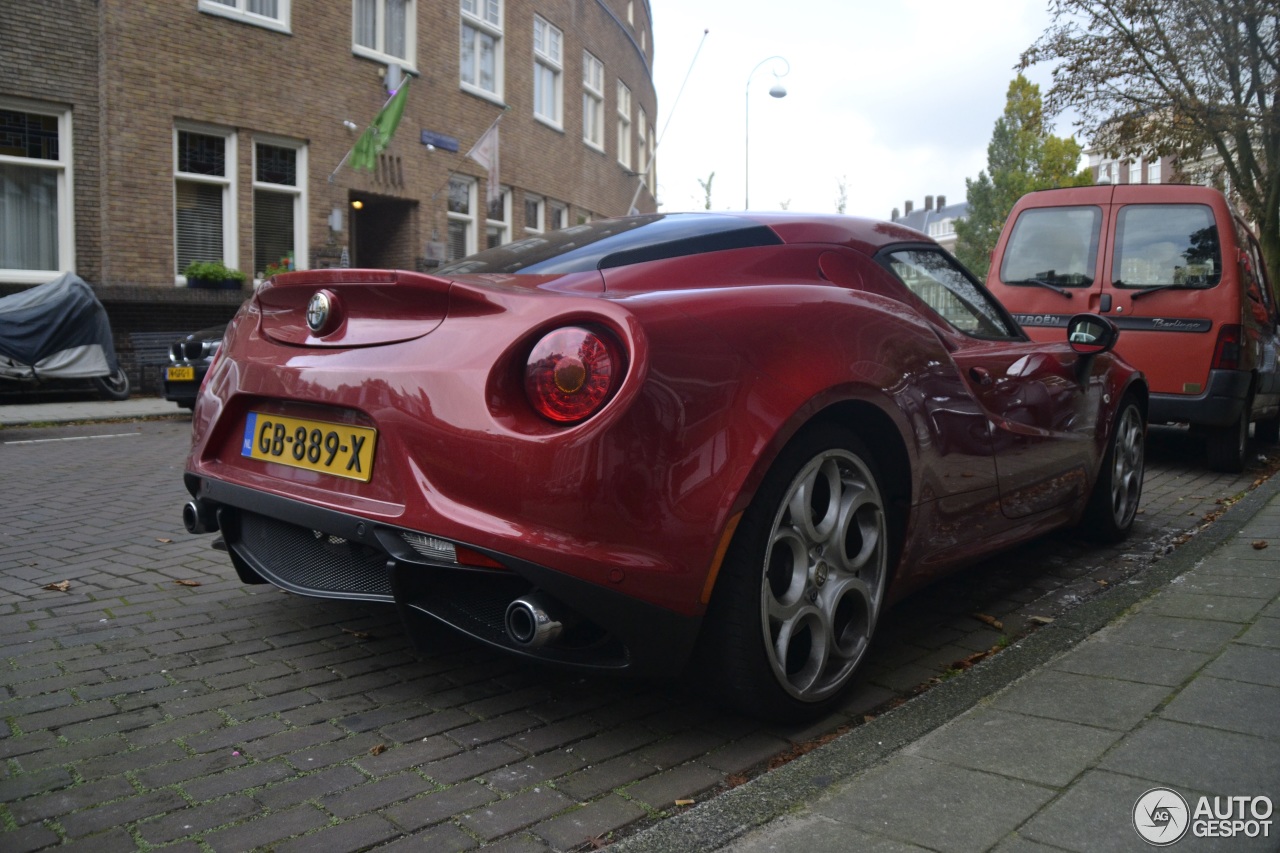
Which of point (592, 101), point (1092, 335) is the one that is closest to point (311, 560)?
point (1092, 335)

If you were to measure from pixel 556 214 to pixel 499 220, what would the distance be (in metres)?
2.76

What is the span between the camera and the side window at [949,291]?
145 inches

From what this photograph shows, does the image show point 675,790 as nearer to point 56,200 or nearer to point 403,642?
point 403,642

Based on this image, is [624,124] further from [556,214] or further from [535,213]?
Answer: [535,213]

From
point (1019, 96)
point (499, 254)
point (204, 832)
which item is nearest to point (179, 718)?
point (204, 832)

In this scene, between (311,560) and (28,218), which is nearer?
(311,560)

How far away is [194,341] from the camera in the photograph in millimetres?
11375

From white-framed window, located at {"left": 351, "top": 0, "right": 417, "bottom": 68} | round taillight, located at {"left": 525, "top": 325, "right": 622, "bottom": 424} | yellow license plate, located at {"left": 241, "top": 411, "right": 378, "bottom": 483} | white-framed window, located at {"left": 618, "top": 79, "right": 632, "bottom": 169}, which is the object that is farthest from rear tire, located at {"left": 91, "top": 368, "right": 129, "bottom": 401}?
white-framed window, located at {"left": 618, "top": 79, "right": 632, "bottom": 169}

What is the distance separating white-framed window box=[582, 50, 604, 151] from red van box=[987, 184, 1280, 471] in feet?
61.2

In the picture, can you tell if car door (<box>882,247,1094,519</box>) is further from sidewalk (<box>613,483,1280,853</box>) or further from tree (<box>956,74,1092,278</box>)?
tree (<box>956,74,1092,278</box>)

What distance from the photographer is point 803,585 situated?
9.21ft

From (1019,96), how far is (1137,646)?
1999 inches

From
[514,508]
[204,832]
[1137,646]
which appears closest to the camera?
[204,832]

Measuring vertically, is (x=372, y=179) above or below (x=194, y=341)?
above
